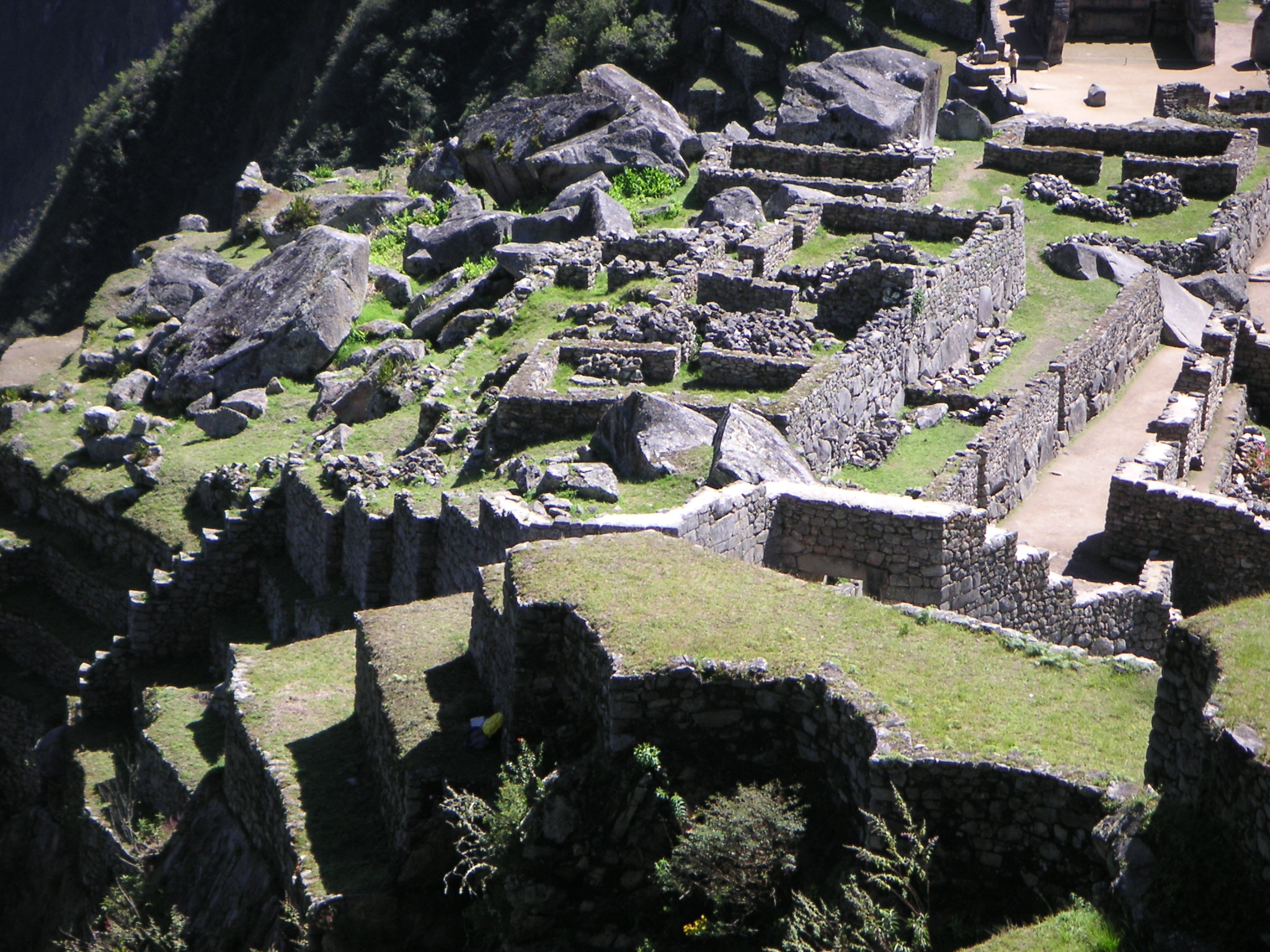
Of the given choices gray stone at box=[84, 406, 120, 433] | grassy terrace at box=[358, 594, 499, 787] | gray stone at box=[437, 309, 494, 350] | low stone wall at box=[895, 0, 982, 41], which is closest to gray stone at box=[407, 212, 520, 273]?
gray stone at box=[437, 309, 494, 350]

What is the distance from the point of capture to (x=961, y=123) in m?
31.2

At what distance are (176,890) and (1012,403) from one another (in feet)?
35.9

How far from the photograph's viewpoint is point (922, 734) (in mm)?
8062

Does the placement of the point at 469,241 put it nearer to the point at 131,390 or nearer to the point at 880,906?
the point at 131,390

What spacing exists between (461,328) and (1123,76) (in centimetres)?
2311

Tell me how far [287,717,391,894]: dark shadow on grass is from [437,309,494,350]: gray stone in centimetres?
962

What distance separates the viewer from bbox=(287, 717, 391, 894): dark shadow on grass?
10227 mm

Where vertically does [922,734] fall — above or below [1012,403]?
above

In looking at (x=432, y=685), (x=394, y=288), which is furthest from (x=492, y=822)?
(x=394, y=288)

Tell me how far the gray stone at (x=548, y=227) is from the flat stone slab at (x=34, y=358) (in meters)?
8.92

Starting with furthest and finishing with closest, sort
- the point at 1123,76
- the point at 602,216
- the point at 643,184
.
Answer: the point at 1123,76 < the point at 643,184 < the point at 602,216

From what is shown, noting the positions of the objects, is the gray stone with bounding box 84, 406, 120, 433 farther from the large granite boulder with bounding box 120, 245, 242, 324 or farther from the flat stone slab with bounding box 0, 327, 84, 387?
the large granite boulder with bounding box 120, 245, 242, 324

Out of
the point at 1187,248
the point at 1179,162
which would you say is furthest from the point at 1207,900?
the point at 1179,162

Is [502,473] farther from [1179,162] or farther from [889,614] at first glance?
[1179,162]
